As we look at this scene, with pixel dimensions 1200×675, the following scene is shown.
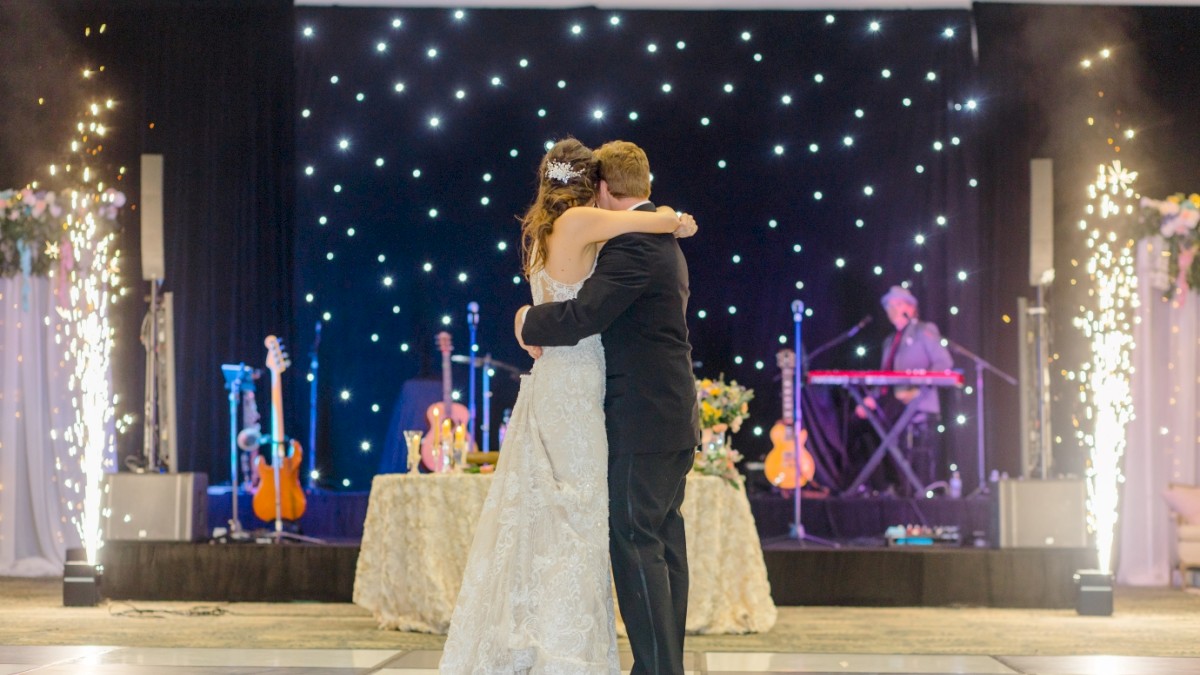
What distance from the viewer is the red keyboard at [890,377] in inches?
303

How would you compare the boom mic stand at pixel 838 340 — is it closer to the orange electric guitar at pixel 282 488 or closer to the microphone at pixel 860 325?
the microphone at pixel 860 325

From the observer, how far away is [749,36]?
881 centimetres

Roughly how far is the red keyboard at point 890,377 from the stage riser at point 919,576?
1809mm

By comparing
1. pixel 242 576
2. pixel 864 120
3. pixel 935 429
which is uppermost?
pixel 864 120

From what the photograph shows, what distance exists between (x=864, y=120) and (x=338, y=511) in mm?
4410

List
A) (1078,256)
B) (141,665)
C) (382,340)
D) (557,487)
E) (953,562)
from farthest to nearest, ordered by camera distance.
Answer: (382,340) → (1078,256) → (953,562) → (141,665) → (557,487)

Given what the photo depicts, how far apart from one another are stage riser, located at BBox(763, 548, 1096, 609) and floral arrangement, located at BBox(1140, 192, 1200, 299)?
96.7 inches

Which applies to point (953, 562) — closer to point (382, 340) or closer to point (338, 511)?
point (338, 511)

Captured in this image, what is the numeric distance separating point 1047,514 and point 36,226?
5957 millimetres

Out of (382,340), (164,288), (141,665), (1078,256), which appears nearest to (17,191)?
(164,288)

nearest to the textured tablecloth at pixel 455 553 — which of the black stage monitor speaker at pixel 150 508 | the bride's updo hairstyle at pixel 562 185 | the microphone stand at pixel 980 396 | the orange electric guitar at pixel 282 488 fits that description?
the black stage monitor speaker at pixel 150 508

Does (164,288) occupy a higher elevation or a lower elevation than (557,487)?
higher

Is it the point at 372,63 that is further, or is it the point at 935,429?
the point at 372,63

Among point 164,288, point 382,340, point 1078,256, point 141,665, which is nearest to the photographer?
point 141,665
